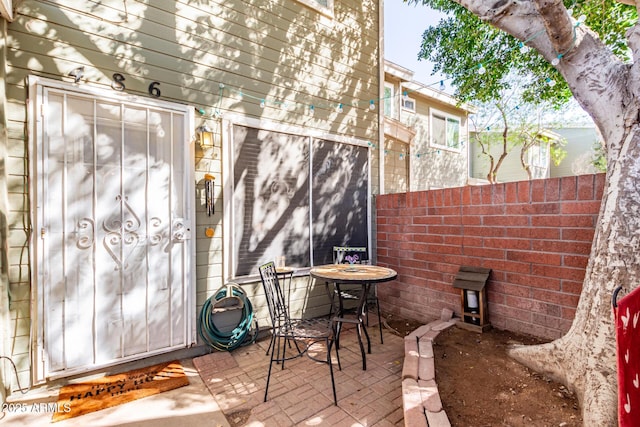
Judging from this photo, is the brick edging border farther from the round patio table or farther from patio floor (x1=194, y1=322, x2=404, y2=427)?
the round patio table

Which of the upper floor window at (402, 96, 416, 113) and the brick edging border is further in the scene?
the upper floor window at (402, 96, 416, 113)

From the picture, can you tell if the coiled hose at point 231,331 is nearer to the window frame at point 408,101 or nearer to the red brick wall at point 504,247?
the red brick wall at point 504,247

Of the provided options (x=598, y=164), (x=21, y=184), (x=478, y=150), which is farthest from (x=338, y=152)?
(x=598, y=164)

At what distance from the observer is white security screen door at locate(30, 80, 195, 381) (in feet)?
8.04

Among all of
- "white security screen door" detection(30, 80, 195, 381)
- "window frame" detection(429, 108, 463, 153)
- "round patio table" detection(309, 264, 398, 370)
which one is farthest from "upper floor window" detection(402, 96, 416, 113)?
"white security screen door" detection(30, 80, 195, 381)

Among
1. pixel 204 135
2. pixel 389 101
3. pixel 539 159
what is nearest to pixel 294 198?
pixel 204 135

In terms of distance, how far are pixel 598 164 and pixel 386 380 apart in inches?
644

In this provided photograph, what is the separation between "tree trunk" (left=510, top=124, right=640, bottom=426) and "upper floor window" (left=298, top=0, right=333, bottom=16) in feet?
12.0

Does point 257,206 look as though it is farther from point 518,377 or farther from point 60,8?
point 518,377

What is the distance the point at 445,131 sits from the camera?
995 cm

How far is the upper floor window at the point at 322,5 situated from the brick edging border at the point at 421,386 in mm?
4196

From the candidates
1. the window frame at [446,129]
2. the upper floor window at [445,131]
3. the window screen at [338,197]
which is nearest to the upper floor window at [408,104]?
the window frame at [446,129]

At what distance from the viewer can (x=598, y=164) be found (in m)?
13.3

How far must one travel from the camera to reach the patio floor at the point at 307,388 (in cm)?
211
